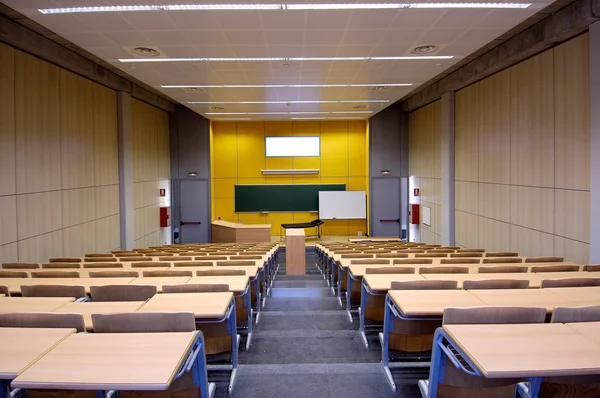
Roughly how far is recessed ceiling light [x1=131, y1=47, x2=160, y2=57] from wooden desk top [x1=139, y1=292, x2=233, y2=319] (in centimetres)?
552

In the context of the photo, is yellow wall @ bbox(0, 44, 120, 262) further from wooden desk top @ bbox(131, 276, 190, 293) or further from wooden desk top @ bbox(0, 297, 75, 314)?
wooden desk top @ bbox(0, 297, 75, 314)

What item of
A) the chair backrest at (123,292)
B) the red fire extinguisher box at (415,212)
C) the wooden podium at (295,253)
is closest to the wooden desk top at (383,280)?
the chair backrest at (123,292)

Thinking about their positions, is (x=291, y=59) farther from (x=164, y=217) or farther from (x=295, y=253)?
(x=164, y=217)

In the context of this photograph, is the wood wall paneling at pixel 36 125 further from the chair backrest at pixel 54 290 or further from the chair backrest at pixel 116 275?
the chair backrest at pixel 54 290

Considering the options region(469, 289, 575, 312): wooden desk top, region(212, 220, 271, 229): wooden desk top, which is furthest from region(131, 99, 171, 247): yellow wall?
region(469, 289, 575, 312): wooden desk top

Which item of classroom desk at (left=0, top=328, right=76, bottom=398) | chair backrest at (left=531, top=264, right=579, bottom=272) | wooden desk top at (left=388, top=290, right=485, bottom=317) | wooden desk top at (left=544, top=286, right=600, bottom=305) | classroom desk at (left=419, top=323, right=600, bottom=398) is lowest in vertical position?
chair backrest at (left=531, top=264, right=579, bottom=272)

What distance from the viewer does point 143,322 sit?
2.87 metres

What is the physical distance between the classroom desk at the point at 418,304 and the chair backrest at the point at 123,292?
6.95 ft

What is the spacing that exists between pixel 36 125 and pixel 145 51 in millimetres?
2986

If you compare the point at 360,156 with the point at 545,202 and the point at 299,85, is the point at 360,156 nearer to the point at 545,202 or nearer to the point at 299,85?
the point at 299,85

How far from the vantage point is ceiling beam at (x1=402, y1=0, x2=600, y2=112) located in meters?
7.06

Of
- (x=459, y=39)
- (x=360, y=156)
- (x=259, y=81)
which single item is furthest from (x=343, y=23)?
(x=360, y=156)

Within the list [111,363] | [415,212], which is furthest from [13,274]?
[415,212]

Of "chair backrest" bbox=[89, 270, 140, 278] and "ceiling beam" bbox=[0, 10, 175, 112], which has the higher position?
"ceiling beam" bbox=[0, 10, 175, 112]
